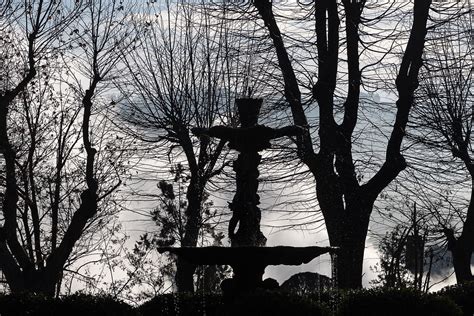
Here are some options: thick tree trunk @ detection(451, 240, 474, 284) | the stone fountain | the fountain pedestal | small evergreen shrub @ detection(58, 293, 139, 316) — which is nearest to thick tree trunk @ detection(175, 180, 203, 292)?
thick tree trunk @ detection(451, 240, 474, 284)

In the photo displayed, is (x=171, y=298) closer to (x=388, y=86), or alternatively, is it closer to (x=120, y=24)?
(x=388, y=86)

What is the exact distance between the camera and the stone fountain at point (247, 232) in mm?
10758

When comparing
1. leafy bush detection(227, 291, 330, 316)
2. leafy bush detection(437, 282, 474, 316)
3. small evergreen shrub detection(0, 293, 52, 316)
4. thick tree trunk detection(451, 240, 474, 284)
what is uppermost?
thick tree trunk detection(451, 240, 474, 284)

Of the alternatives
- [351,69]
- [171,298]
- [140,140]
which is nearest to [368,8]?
[351,69]

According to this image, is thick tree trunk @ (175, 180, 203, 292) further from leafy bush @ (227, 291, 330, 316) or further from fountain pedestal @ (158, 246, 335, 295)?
leafy bush @ (227, 291, 330, 316)

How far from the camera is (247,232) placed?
465 inches

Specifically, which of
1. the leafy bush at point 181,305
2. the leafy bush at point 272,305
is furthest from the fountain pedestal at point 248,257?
the leafy bush at point 181,305

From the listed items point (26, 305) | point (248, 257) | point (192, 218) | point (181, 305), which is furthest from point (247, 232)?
point (192, 218)

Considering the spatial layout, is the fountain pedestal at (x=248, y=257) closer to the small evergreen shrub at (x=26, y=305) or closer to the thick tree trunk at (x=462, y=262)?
the small evergreen shrub at (x=26, y=305)

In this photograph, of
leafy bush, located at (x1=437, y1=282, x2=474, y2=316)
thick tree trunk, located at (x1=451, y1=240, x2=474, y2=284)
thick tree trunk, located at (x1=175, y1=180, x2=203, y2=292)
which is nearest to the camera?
leafy bush, located at (x1=437, y1=282, x2=474, y2=316)

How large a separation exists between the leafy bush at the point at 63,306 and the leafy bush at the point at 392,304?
2.81m

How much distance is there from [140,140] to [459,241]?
8.78m

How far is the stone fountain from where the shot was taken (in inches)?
424

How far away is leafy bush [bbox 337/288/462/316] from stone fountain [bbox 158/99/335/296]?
766 mm
